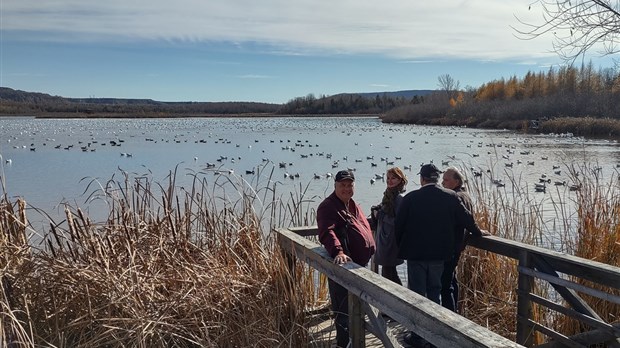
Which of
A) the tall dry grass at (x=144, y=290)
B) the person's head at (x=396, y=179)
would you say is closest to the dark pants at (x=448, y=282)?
the person's head at (x=396, y=179)

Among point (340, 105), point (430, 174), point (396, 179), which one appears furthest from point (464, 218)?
point (340, 105)

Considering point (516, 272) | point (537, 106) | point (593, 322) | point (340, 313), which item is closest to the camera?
point (593, 322)

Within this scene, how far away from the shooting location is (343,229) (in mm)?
4184

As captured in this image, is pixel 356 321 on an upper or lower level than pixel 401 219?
lower

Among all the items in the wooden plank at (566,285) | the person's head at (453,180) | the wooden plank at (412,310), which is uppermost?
the person's head at (453,180)

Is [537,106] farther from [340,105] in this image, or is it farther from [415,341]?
[340,105]

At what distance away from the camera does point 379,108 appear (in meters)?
126

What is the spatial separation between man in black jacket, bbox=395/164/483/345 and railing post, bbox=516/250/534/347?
42 centimetres

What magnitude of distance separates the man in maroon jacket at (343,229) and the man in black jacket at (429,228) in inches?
13.4

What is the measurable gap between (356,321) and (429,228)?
1.01m

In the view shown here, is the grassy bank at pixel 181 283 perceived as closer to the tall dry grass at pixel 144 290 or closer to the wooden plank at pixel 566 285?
the tall dry grass at pixel 144 290

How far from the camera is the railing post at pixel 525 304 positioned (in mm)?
4398

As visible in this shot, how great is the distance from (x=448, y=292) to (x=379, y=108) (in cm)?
12260

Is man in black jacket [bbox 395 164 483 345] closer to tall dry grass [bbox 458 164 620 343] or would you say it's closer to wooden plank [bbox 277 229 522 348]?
A: wooden plank [bbox 277 229 522 348]
